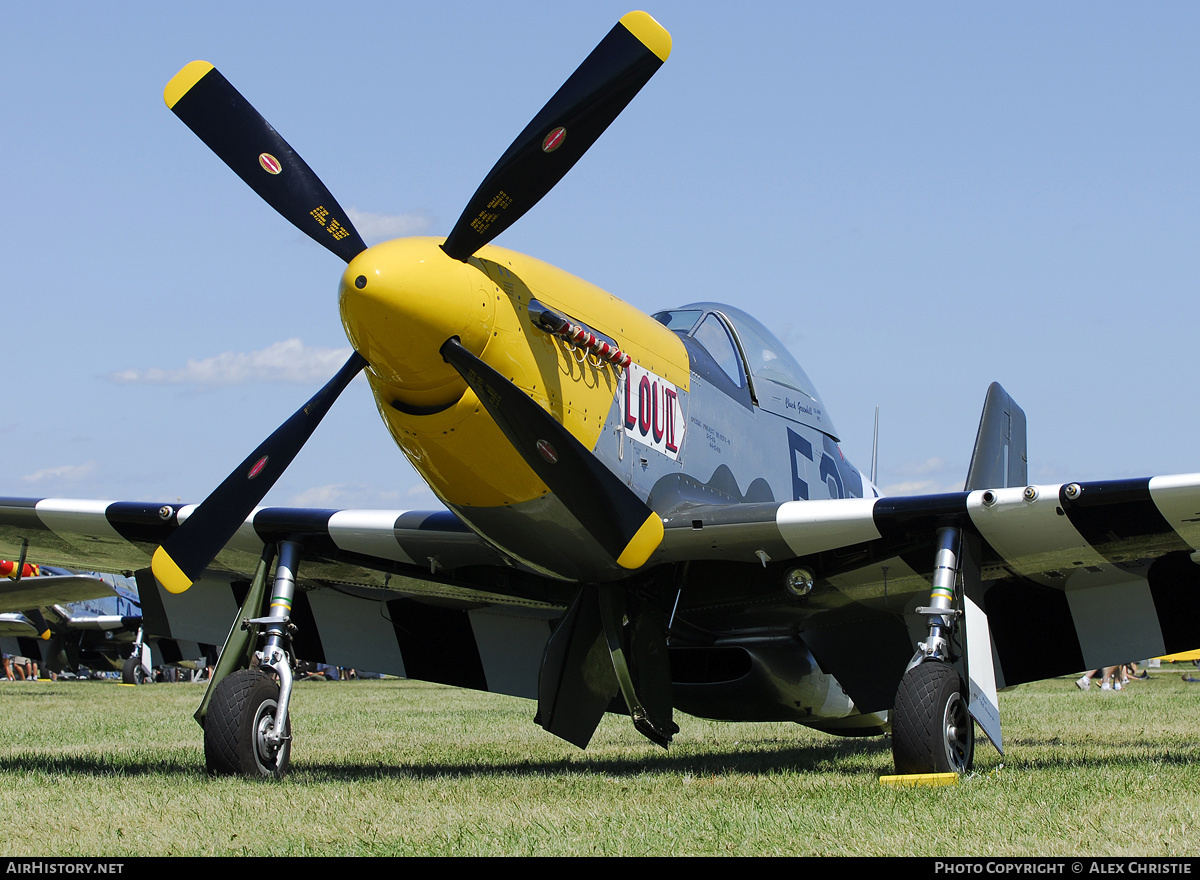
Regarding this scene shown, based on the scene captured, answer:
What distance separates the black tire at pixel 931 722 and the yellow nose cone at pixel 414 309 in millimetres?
2994

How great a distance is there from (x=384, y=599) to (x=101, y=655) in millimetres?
29384

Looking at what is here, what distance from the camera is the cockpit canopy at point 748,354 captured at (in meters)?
8.59

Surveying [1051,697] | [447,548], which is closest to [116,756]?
[447,548]

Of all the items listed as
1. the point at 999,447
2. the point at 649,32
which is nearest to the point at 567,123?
the point at 649,32

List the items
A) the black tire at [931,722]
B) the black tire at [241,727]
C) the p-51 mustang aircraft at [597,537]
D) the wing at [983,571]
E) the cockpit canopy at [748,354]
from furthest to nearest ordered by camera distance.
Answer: the cockpit canopy at [748,354], the wing at [983,571], the black tire at [241,727], the black tire at [931,722], the p-51 mustang aircraft at [597,537]

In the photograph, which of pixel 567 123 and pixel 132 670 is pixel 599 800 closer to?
pixel 567 123

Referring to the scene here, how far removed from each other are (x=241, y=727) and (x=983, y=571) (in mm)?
4896

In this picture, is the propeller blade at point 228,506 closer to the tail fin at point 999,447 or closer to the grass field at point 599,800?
the grass field at point 599,800

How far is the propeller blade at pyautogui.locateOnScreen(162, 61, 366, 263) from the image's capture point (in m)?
6.59

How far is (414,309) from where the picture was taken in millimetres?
5816

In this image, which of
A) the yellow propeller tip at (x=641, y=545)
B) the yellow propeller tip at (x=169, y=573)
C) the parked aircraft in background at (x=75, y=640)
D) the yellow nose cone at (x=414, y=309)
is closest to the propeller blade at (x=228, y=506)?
the yellow propeller tip at (x=169, y=573)

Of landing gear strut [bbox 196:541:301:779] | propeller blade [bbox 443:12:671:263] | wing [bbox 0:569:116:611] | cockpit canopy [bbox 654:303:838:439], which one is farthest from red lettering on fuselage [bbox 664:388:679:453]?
wing [bbox 0:569:116:611]

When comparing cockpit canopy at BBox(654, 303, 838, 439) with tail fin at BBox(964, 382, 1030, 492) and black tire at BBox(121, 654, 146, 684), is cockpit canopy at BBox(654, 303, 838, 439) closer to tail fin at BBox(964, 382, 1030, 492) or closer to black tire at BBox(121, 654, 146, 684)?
tail fin at BBox(964, 382, 1030, 492)

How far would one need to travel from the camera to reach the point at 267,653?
7.52 metres
